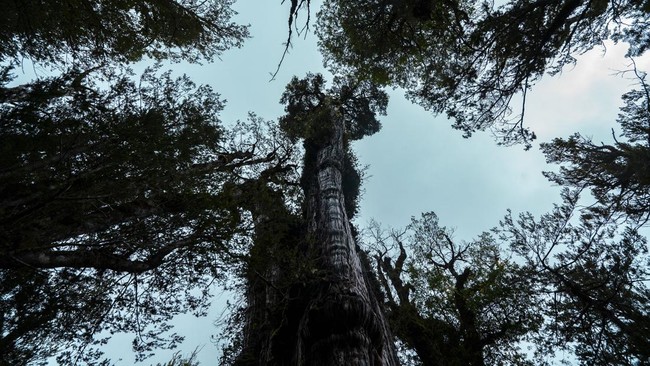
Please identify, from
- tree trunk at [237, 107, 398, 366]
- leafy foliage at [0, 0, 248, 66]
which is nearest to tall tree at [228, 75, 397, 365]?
tree trunk at [237, 107, 398, 366]

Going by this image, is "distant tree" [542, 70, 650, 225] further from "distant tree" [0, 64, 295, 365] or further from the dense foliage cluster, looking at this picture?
"distant tree" [0, 64, 295, 365]

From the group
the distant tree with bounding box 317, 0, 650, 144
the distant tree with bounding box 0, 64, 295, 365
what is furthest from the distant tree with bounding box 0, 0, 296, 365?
the distant tree with bounding box 317, 0, 650, 144

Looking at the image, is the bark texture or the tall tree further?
the tall tree

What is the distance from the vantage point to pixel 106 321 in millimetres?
5215

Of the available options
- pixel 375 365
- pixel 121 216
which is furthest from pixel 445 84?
pixel 121 216

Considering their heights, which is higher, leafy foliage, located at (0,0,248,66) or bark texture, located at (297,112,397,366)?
leafy foliage, located at (0,0,248,66)

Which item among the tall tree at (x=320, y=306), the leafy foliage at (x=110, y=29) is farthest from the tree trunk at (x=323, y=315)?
the leafy foliage at (x=110, y=29)

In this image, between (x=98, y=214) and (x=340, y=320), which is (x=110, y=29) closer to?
(x=98, y=214)

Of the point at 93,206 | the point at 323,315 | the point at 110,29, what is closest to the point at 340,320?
the point at 323,315

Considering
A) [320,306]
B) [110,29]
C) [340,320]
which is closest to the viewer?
[340,320]

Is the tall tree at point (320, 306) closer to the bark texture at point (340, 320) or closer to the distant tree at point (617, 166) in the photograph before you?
the bark texture at point (340, 320)

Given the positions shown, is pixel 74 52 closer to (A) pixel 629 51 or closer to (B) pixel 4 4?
(B) pixel 4 4

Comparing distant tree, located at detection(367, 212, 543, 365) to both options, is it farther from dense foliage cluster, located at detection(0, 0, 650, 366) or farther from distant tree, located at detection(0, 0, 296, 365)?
distant tree, located at detection(0, 0, 296, 365)

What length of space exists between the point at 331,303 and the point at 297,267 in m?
0.98
